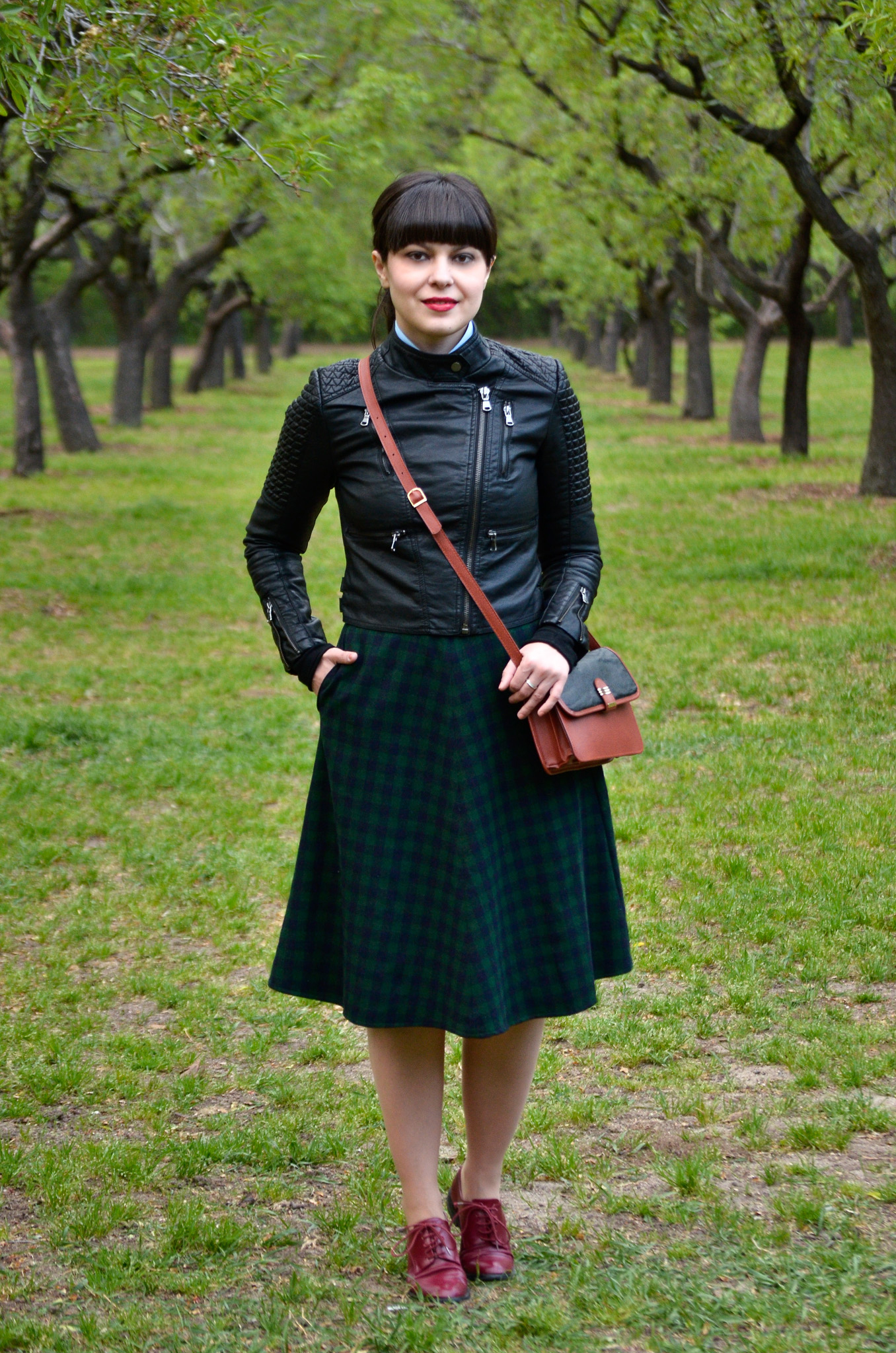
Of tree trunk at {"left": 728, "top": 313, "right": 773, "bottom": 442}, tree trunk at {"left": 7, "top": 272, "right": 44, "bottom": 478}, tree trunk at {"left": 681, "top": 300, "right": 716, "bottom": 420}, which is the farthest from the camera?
tree trunk at {"left": 681, "top": 300, "right": 716, "bottom": 420}

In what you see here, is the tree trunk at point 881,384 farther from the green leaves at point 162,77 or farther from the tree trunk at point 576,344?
the tree trunk at point 576,344

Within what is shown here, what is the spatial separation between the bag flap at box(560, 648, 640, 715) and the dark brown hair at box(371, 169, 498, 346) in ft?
2.64

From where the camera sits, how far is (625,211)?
17.5m

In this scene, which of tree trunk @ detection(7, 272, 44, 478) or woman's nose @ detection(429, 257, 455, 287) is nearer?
woman's nose @ detection(429, 257, 455, 287)

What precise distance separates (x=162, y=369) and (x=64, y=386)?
29.0ft

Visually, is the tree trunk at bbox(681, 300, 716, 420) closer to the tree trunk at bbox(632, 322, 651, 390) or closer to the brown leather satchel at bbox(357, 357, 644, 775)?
the tree trunk at bbox(632, 322, 651, 390)

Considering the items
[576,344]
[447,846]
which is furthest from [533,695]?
[576,344]

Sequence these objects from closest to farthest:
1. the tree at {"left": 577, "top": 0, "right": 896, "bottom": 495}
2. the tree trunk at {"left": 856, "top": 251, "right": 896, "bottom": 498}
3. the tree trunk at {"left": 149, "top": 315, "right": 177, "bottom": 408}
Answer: the tree at {"left": 577, "top": 0, "right": 896, "bottom": 495} → the tree trunk at {"left": 856, "top": 251, "right": 896, "bottom": 498} → the tree trunk at {"left": 149, "top": 315, "right": 177, "bottom": 408}

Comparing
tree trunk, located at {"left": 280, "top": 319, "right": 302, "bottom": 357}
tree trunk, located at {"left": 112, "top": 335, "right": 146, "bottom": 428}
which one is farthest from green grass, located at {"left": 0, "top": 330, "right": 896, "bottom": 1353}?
tree trunk, located at {"left": 280, "top": 319, "right": 302, "bottom": 357}

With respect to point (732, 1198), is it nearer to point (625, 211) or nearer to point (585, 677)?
point (585, 677)

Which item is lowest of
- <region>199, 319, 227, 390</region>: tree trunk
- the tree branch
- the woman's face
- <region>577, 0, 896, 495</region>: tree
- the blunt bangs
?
<region>199, 319, 227, 390</region>: tree trunk

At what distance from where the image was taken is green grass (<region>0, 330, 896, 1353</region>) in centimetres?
287

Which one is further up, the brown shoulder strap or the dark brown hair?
the dark brown hair

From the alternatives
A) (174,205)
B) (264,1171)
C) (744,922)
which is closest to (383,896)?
(264,1171)
